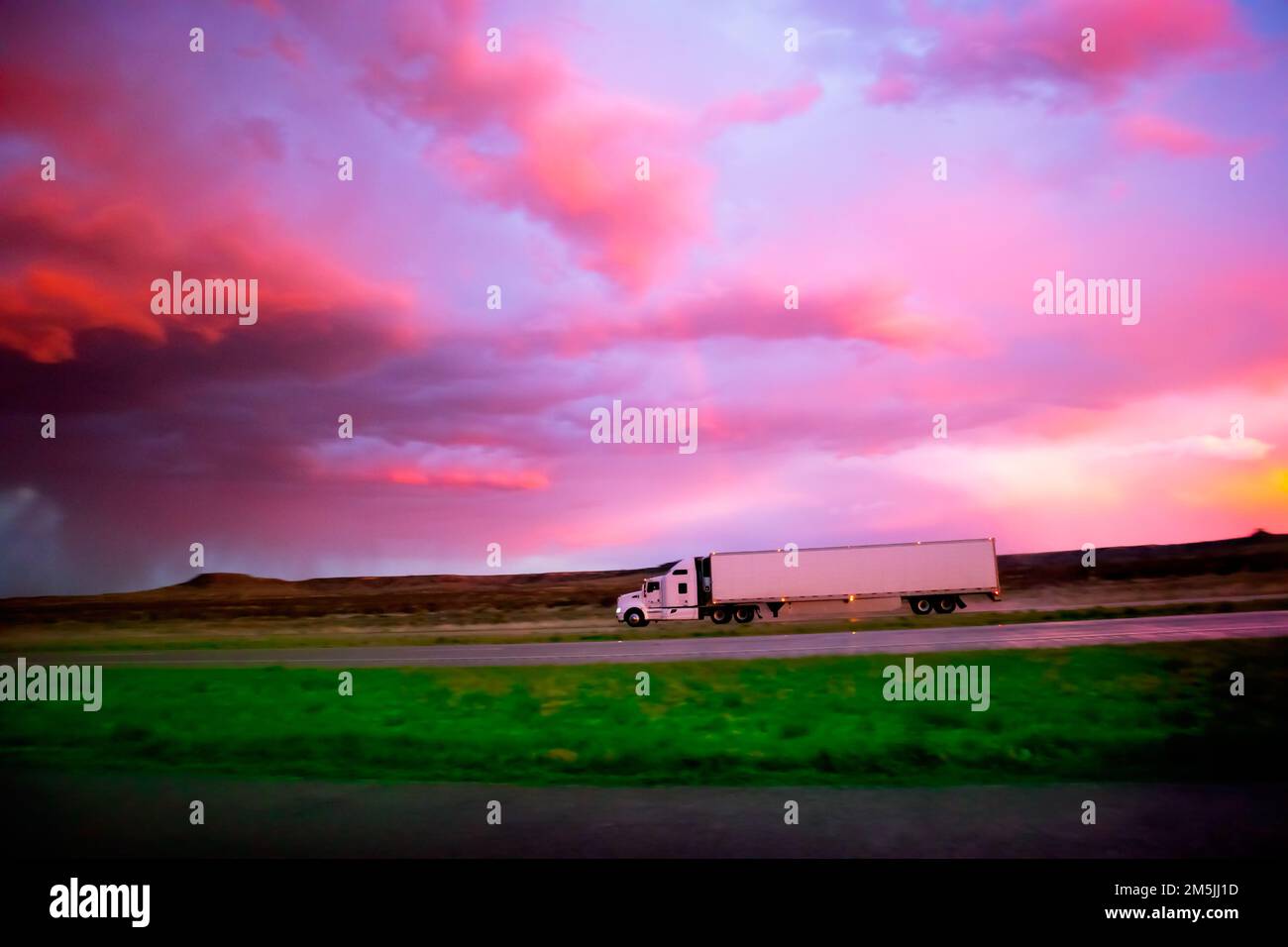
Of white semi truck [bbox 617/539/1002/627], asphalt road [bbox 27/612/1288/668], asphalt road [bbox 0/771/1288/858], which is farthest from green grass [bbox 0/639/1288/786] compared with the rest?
white semi truck [bbox 617/539/1002/627]

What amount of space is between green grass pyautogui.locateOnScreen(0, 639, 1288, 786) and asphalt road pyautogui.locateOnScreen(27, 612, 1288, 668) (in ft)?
14.7

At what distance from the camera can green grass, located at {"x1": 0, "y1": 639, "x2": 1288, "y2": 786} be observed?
11484 mm

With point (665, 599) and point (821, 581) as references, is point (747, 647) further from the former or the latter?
point (821, 581)

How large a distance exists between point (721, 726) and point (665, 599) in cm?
3075

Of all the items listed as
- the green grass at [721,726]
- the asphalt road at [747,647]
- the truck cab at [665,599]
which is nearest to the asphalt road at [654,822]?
the green grass at [721,726]

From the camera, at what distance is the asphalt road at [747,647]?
2364 cm

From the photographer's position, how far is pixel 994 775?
10.8 m

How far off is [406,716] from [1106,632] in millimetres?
21915

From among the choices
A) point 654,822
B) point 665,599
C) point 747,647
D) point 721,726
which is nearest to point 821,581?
point 665,599

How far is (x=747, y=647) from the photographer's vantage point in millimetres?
26750
